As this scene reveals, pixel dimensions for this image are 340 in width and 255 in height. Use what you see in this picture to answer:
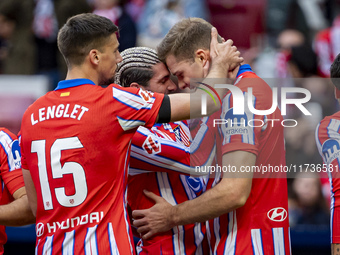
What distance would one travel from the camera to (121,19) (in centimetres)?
867

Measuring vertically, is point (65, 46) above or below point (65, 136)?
above

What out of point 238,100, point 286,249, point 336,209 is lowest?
A: point 286,249

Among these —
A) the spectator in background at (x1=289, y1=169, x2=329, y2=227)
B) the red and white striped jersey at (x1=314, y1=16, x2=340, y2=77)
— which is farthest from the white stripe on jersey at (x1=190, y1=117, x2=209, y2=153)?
the red and white striped jersey at (x1=314, y1=16, x2=340, y2=77)

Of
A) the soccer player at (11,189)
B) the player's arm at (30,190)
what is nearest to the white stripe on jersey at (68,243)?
the player's arm at (30,190)

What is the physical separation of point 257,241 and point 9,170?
5.42 ft

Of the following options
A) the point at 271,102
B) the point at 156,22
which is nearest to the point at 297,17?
the point at 156,22

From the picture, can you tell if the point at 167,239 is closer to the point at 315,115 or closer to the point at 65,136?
the point at 65,136

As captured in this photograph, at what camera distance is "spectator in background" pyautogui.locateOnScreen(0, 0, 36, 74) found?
915 centimetres

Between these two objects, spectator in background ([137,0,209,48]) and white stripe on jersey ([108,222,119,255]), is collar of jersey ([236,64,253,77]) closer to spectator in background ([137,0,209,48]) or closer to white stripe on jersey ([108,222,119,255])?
white stripe on jersey ([108,222,119,255])

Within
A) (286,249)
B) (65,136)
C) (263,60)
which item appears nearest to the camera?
(65,136)

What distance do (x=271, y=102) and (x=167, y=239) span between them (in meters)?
1.10

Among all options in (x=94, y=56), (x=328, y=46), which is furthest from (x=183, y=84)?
(x=328, y=46)

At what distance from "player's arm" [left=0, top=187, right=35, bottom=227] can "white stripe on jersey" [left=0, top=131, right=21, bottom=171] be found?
0.21m

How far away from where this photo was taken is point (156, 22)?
9148 mm
